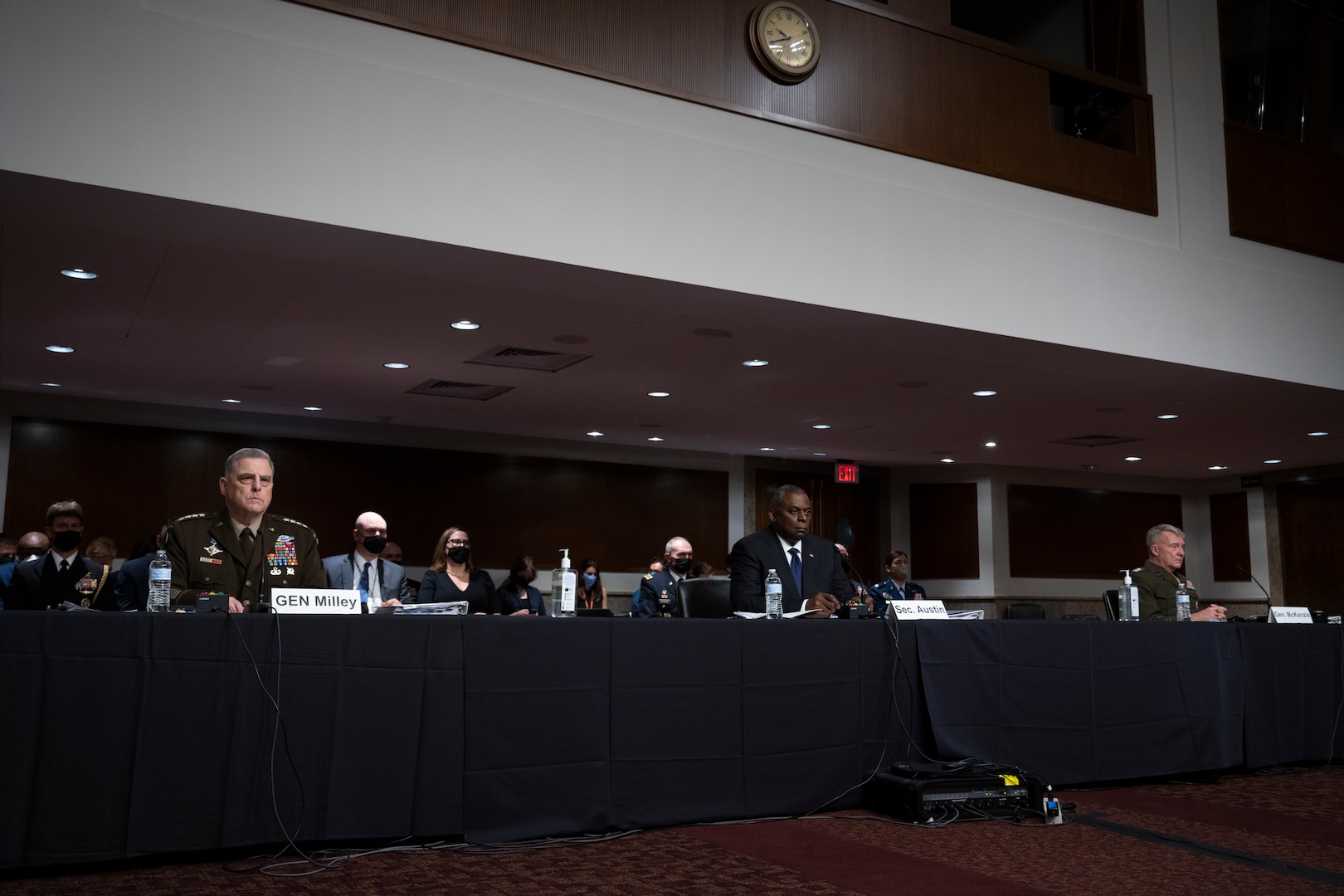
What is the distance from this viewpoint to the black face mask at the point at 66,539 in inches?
169

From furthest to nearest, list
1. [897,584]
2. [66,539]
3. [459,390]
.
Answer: [897,584] → [459,390] → [66,539]

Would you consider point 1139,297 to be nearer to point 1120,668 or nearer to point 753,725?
point 1120,668

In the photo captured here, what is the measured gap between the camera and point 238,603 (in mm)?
3391

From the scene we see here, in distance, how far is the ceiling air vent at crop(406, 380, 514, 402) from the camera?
29.4 ft

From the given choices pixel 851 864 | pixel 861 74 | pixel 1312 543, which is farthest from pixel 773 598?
pixel 1312 543

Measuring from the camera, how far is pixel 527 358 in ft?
26.1

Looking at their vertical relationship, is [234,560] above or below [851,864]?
above

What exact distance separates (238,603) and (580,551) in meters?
8.73

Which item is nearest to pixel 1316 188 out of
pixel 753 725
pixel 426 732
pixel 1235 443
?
pixel 1235 443

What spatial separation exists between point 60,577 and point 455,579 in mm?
2008

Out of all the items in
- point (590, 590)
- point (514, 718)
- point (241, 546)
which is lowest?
point (514, 718)

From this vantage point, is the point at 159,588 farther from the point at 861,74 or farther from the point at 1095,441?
the point at 1095,441

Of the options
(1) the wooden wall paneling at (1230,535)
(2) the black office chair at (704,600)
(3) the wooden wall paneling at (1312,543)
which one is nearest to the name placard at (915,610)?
(2) the black office chair at (704,600)

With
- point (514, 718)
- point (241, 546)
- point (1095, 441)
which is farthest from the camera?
point (1095, 441)
